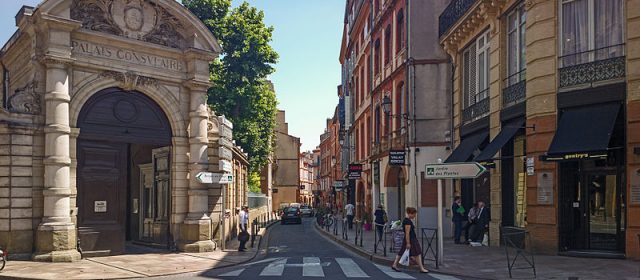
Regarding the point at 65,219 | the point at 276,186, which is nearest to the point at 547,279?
the point at 65,219

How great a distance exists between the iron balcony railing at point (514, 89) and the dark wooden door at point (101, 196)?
11.6 metres

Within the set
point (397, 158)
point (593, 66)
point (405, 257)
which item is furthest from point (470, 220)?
point (593, 66)

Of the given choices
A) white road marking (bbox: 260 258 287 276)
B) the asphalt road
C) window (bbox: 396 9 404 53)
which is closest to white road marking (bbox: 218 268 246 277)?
the asphalt road

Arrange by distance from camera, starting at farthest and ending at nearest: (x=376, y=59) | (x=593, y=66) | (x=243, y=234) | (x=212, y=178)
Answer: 1. (x=376, y=59)
2. (x=243, y=234)
3. (x=212, y=178)
4. (x=593, y=66)

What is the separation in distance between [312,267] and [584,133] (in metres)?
7.20

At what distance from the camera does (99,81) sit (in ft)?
53.6

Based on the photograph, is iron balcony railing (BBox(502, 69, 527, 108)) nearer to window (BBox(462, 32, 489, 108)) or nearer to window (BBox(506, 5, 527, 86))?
window (BBox(506, 5, 527, 86))

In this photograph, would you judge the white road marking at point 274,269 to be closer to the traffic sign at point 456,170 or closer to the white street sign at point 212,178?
the white street sign at point 212,178

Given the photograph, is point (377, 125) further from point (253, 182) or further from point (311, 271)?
point (253, 182)

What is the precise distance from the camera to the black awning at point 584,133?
43.8 ft

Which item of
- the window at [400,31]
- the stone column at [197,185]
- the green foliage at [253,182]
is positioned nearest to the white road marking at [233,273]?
the stone column at [197,185]

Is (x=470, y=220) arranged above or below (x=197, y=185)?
below

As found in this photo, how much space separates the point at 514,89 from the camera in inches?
683

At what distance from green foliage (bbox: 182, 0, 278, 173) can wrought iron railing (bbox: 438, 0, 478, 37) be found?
46.1ft
